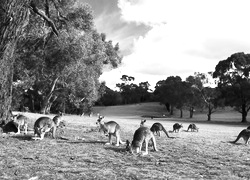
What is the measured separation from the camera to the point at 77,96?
122 feet

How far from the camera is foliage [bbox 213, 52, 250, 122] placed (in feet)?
168

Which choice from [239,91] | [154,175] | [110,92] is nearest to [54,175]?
[154,175]

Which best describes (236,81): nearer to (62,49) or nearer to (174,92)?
(174,92)

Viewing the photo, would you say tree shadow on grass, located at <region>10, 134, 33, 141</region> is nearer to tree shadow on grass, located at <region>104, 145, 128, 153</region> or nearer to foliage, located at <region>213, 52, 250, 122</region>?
tree shadow on grass, located at <region>104, 145, 128, 153</region>

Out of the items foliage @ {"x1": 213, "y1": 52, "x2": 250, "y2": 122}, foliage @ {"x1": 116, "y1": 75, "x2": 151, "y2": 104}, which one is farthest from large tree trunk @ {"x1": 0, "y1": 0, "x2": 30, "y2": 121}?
foliage @ {"x1": 116, "y1": 75, "x2": 151, "y2": 104}

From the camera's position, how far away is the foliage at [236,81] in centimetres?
5125

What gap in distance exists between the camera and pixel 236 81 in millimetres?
53781

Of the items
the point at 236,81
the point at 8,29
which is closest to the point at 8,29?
the point at 8,29

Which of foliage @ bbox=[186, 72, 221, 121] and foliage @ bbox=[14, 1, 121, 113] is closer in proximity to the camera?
foliage @ bbox=[14, 1, 121, 113]

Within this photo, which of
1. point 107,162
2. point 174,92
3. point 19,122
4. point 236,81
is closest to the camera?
point 107,162

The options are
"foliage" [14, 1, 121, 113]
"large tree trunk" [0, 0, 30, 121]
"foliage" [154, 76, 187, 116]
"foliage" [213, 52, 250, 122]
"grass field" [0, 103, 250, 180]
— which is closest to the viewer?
"grass field" [0, 103, 250, 180]

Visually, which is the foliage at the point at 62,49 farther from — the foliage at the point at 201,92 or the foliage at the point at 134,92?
the foliage at the point at 134,92

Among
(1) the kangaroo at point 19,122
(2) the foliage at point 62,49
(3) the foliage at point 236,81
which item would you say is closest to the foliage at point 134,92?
(3) the foliage at point 236,81

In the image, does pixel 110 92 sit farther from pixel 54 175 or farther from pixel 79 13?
pixel 54 175
